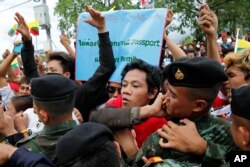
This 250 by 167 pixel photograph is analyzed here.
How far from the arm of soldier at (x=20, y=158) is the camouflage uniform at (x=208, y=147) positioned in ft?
1.43

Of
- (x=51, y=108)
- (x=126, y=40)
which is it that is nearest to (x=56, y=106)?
(x=51, y=108)

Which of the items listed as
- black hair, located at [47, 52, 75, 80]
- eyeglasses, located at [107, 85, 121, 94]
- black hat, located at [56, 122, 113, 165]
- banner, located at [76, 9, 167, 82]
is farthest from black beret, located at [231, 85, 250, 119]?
black hair, located at [47, 52, 75, 80]

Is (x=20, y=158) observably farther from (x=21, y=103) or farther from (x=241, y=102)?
(x=21, y=103)

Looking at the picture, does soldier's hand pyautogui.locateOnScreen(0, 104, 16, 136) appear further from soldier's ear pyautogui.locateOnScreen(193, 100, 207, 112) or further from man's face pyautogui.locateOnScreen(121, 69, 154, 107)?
soldier's ear pyautogui.locateOnScreen(193, 100, 207, 112)

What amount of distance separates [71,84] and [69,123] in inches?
8.3

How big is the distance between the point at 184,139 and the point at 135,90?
0.78m

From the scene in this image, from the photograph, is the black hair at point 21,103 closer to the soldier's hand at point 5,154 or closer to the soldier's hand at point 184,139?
the soldier's hand at point 5,154

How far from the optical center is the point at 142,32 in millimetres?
3307

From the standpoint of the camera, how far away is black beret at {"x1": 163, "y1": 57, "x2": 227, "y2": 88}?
1831mm

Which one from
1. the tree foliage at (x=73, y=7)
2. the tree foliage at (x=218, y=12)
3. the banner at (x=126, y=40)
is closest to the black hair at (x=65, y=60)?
the banner at (x=126, y=40)

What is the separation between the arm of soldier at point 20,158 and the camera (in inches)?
67.2

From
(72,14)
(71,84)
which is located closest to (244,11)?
(72,14)

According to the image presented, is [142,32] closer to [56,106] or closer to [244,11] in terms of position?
[56,106]

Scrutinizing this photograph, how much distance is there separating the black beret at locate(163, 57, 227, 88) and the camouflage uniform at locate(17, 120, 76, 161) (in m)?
0.64
